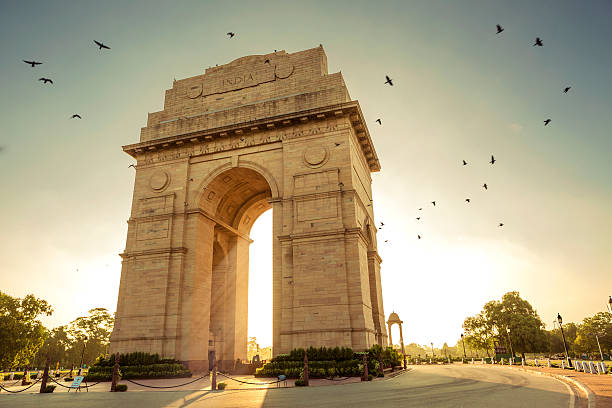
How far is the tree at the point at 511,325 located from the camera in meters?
59.2

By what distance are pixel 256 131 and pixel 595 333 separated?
75249 millimetres

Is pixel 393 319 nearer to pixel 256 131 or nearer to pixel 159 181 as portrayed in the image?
pixel 256 131

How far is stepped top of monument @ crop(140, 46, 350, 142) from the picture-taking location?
26438 millimetres

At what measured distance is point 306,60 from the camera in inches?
1117

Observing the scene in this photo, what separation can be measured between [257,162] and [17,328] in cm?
3381

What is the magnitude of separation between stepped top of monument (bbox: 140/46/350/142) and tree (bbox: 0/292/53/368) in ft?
88.2

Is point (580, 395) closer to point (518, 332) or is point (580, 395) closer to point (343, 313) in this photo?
point (343, 313)

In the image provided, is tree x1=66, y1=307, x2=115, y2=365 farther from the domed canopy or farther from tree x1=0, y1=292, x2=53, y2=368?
the domed canopy

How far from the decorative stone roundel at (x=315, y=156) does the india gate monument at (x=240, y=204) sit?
0.23 feet

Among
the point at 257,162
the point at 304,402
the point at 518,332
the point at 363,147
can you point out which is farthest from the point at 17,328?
the point at 518,332

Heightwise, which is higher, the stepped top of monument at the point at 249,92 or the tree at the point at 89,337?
the stepped top of monument at the point at 249,92

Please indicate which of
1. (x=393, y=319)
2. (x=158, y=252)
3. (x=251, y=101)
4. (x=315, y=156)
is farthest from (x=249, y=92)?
(x=393, y=319)

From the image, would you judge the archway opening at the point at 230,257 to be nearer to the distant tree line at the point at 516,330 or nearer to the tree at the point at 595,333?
the distant tree line at the point at 516,330

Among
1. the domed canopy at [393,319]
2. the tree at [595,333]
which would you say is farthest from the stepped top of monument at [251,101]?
the tree at [595,333]
